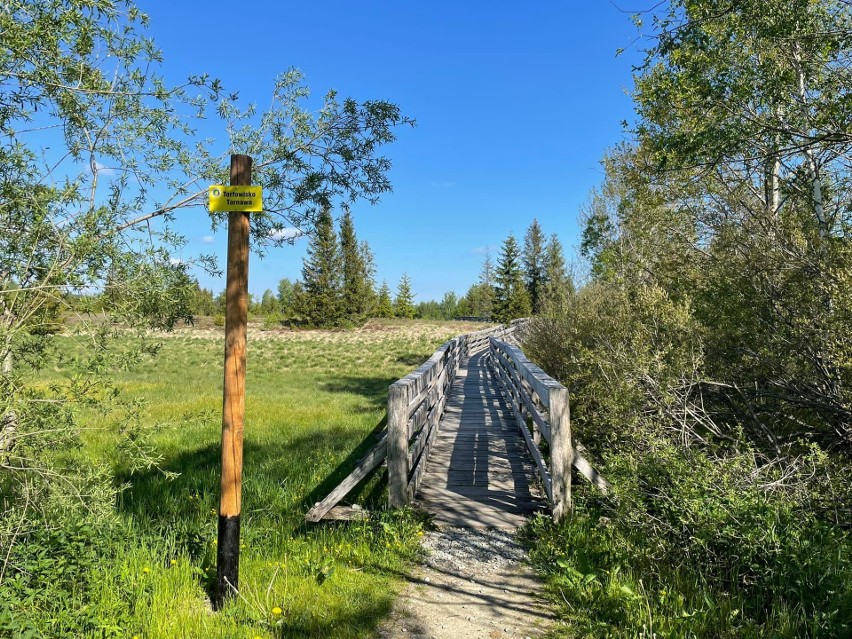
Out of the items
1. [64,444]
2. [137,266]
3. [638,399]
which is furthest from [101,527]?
[638,399]

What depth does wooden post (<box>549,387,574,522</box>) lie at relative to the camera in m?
4.50

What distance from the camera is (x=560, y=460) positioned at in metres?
4.49

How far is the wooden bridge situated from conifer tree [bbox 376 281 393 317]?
199 ft

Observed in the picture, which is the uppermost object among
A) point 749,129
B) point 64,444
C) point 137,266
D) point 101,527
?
point 749,129

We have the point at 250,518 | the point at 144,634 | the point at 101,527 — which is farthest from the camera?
the point at 250,518

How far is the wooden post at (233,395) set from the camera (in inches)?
139

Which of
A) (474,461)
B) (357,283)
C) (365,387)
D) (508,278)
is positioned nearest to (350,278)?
(357,283)

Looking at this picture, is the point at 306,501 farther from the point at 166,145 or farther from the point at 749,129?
the point at 749,129

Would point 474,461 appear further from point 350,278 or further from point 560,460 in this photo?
point 350,278

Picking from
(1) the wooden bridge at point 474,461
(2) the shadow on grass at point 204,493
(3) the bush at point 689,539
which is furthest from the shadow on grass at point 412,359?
(3) the bush at point 689,539

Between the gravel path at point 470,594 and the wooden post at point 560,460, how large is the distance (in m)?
0.52

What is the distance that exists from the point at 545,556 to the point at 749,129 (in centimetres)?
446

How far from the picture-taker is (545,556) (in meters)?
3.99

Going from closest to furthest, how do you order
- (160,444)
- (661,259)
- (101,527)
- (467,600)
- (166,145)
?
1. (467,600)
2. (101,527)
3. (166,145)
4. (661,259)
5. (160,444)
